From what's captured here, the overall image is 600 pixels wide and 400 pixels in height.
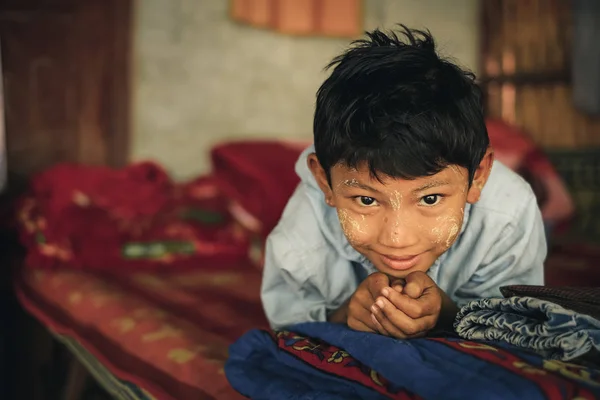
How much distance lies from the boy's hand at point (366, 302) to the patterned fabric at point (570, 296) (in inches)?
6.7

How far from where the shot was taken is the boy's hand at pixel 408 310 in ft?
2.84

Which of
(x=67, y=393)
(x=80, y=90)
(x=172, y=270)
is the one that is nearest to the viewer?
(x=67, y=393)

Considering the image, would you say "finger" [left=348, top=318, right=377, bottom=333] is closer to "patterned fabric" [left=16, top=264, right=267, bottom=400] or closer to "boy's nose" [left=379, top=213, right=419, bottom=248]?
"boy's nose" [left=379, top=213, right=419, bottom=248]

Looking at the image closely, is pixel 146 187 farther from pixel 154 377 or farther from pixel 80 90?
pixel 154 377

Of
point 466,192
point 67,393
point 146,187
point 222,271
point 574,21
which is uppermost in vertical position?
point 574,21

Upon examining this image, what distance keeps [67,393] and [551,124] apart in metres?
2.15

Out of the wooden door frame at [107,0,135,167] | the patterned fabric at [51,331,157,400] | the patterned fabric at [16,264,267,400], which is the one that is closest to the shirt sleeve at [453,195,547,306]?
the patterned fabric at [16,264,267,400]

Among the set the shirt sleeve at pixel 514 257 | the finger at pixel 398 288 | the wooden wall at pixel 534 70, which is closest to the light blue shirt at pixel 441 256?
the shirt sleeve at pixel 514 257

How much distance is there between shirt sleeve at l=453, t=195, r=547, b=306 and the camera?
1105 millimetres

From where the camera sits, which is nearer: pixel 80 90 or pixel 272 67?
pixel 80 90

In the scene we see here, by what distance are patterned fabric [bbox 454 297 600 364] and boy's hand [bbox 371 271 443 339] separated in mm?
42

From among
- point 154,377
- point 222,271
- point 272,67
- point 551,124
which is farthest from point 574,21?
point 154,377

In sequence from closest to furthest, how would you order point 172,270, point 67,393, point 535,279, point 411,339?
point 411,339, point 535,279, point 67,393, point 172,270

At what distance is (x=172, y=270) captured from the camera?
209cm
